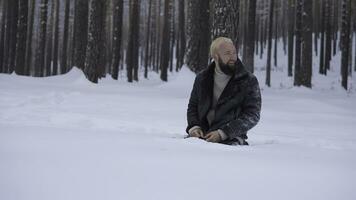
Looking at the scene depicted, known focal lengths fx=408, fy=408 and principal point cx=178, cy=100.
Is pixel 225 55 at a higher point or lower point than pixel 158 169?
higher

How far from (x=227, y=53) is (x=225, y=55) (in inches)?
0.9

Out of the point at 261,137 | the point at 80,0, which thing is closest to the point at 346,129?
the point at 261,137

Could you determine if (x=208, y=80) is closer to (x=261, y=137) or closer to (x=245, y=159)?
(x=245, y=159)

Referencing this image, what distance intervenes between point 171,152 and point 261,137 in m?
2.62

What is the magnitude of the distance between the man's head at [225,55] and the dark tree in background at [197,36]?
23.3 feet

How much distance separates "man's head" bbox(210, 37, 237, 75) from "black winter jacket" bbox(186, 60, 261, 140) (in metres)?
0.06

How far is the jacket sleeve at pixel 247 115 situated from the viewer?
3.35 metres

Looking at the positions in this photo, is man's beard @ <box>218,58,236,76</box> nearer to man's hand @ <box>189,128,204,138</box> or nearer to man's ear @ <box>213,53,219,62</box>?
man's ear @ <box>213,53,219,62</box>

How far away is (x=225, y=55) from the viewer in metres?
3.44

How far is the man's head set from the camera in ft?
11.3

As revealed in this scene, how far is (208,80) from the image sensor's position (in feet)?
11.8

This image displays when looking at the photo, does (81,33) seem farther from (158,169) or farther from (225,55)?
(158,169)

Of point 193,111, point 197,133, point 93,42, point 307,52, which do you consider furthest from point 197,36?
point 197,133

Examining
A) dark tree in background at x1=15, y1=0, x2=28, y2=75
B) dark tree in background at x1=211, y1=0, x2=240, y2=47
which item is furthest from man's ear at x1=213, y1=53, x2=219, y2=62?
dark tree in background at x1=15, y1=0, x2=28, y2=75
